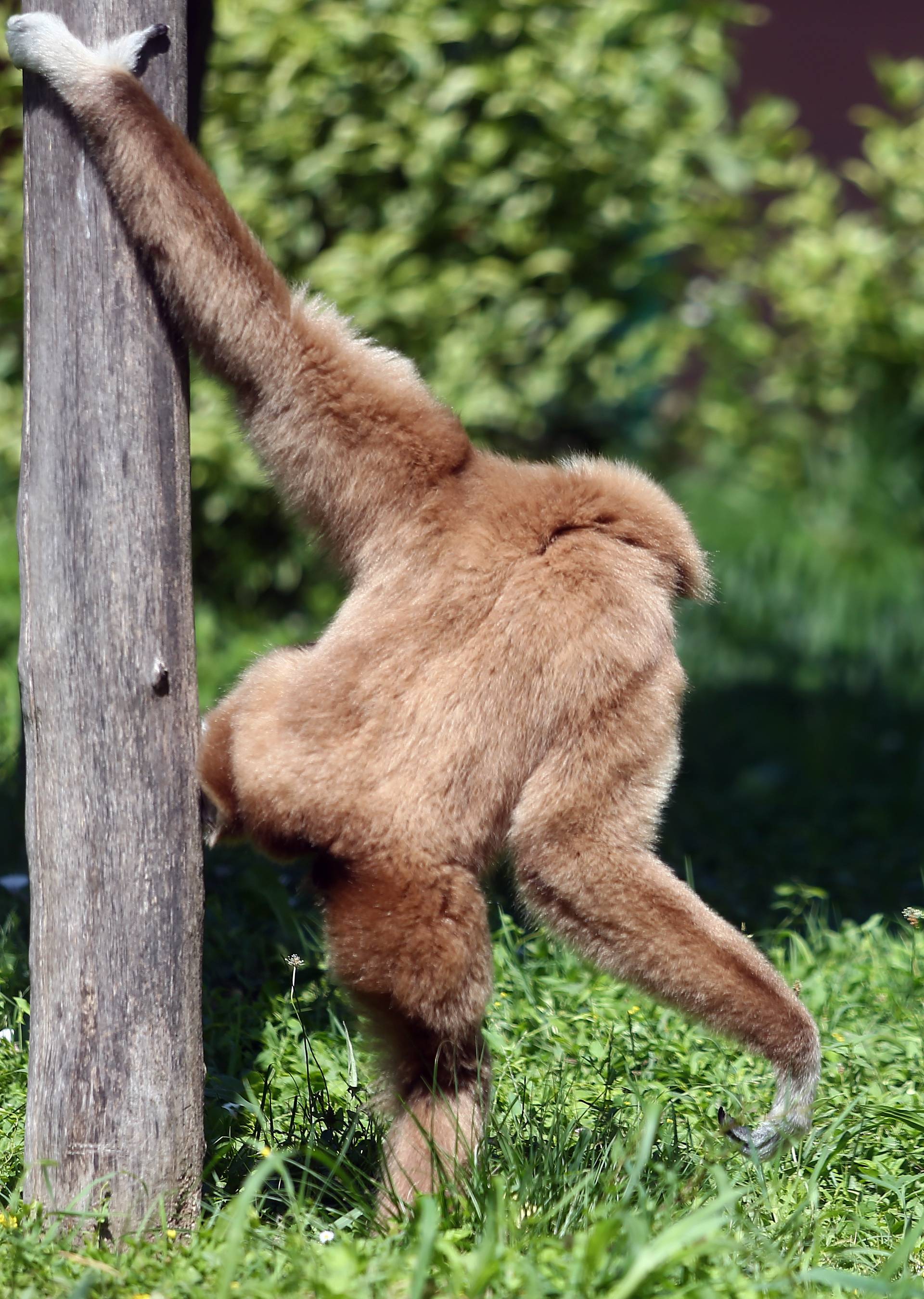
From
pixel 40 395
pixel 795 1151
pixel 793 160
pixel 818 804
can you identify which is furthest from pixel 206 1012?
pixel 793 160

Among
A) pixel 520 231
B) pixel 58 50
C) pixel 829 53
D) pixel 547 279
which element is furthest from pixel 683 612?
pixel 58 50

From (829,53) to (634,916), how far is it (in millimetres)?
10195

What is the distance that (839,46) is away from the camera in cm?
1113

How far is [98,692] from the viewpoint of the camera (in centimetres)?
285

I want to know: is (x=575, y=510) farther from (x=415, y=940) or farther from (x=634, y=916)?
(x=415, y=940)

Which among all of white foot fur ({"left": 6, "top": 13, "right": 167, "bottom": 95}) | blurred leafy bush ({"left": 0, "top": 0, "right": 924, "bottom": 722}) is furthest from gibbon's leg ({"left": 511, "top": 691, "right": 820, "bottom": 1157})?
blurred leafy bush ({"left": 0, "top": 0, "right": 924, "bottom": 722})

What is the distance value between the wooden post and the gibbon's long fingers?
2.58 feet

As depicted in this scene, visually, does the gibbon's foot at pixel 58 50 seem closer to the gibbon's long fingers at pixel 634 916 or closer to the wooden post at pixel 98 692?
the wooden post at pixel 98 692

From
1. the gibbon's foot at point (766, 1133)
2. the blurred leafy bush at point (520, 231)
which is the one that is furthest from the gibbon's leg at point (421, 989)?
the blurred leafy bush at point (520, 231)

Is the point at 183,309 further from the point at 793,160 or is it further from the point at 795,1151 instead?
the point at 793,160

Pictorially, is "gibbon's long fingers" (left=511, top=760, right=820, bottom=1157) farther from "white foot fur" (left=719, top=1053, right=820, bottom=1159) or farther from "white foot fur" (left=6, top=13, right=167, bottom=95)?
"white foot fur" (left=6, top=13, right=167, bottom=95)

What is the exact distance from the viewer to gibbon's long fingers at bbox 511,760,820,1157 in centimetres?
290

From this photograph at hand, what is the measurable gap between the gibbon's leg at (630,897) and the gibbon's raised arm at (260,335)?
686mm

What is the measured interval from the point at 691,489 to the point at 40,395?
7.57 metres
